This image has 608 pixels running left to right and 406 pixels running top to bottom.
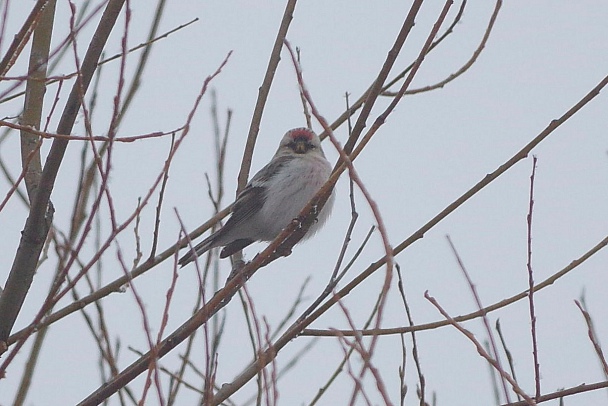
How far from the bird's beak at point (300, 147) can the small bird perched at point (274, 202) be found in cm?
14

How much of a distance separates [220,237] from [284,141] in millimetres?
1636

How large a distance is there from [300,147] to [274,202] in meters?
0.77

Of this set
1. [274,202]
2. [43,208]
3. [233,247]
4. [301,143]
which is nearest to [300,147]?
[301,143]

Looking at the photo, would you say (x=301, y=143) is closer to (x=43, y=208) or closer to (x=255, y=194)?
(x=255, y=194)

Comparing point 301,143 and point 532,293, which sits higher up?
point 301,143

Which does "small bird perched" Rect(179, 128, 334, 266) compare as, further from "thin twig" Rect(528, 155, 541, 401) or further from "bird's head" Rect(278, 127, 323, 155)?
"thin twig" Rect(528, 155, 541, 401)

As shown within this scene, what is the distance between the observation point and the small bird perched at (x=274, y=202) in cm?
577

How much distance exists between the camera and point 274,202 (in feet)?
19.6

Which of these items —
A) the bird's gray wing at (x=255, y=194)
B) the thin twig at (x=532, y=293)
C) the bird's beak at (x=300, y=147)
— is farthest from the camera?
the bird's beak at (x=300, y=147)

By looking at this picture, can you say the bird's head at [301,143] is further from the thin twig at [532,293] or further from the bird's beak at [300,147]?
the thin twig at [532,293]

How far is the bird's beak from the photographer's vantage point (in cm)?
657

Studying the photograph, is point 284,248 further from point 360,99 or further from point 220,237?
point 220,237

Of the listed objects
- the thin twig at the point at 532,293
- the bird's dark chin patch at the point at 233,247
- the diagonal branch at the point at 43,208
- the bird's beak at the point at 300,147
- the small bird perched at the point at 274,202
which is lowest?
the thin twig at the point at 532,293

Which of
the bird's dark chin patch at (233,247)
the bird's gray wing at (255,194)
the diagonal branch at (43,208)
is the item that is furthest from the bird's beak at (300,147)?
the diagonal branch at (43,208)
